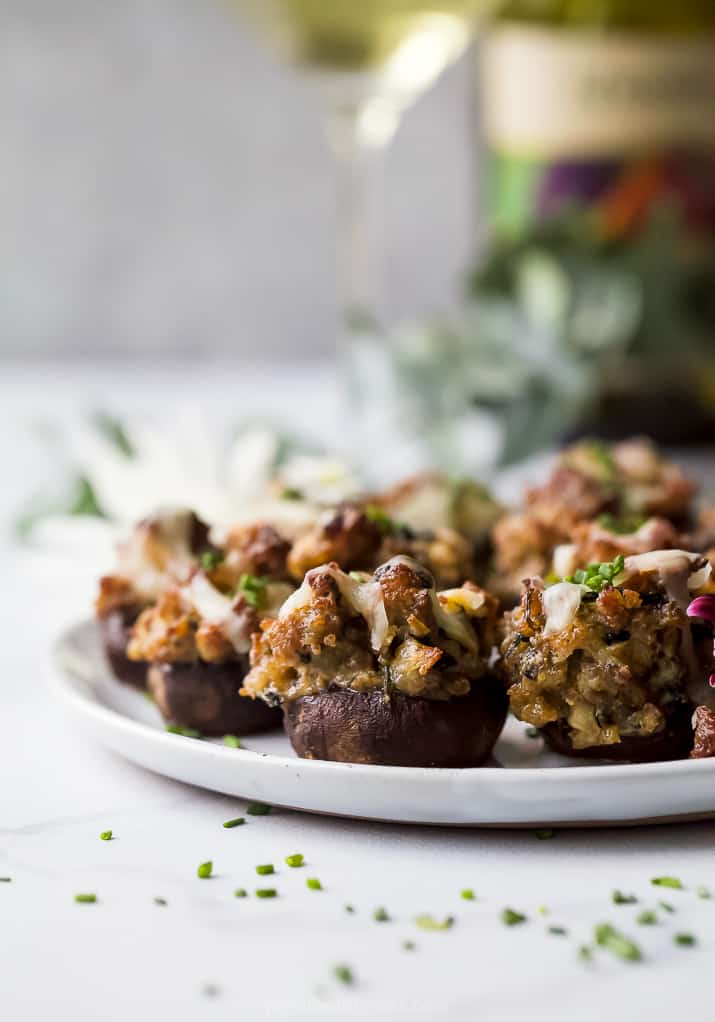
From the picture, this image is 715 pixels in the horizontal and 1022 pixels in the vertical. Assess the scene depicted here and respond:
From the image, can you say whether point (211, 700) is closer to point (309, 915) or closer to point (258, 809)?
point (258, 809)

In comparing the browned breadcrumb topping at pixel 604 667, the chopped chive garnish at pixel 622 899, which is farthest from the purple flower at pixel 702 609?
the chopped chive garnish at pixel 622 899

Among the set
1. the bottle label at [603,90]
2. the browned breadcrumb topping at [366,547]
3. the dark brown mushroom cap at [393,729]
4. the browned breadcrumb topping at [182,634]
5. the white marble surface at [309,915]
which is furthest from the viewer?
the bottle label at [603,90]

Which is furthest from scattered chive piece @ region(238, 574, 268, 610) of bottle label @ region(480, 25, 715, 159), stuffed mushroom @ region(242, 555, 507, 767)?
bottle label @ region(480, 25, 715, 159)

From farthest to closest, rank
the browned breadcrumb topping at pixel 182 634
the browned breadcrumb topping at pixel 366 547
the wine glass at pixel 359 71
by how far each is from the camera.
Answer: the wine glass at pixel 359 71
the browned breadcrumb topping at pixel 366 547
the browned breadcrumb topping at pixel 182 634

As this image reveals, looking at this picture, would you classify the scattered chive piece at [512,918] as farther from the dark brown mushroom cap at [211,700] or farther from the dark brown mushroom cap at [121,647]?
the dark brown mushroom cap at [121,647]

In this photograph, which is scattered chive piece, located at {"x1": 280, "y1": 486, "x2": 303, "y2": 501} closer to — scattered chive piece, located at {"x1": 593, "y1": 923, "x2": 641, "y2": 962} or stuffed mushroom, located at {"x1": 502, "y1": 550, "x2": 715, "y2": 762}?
stuffed mushroom, located at {"x1": 502, "y1": 550, "x2": 715, "y2": 762}

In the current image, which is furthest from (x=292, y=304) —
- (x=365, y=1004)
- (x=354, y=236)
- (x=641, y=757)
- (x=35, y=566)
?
(x=365, y=1004)
